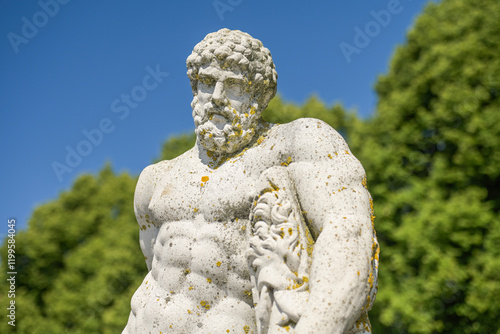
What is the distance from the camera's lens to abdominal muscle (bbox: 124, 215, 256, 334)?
2.88 meters

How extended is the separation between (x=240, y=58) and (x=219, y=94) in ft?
0.77

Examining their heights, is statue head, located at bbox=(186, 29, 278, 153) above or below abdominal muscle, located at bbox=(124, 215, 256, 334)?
above

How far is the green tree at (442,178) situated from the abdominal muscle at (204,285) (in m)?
8.12

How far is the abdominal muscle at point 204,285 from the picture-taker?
2.88 m

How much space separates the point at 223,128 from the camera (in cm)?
315

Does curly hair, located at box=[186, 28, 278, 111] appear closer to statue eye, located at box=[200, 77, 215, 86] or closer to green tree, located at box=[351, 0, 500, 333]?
statue eye, located at box=[200, 77, 215, 86]

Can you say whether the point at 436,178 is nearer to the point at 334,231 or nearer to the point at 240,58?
the point at 240,58

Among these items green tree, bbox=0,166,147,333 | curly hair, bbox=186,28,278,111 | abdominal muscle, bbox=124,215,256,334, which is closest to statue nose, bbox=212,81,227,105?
curly hair, bbox=186,28,278,111

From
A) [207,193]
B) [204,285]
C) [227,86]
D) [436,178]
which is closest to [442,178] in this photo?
[436,178]

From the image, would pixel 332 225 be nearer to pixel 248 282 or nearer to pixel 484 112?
pixel 248 282

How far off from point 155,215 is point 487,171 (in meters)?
8.99

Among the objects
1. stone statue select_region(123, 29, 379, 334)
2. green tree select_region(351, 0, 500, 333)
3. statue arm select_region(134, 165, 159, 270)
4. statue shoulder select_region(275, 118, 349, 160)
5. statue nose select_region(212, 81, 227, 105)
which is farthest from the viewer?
green tree select_region(351, 0, 500, 333)

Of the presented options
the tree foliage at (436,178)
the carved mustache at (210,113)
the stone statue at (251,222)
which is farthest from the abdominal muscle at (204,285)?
the tree foliage at (436,178)

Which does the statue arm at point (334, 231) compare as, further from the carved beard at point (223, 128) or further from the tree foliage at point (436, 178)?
the tree foliage at point (436, 178)
